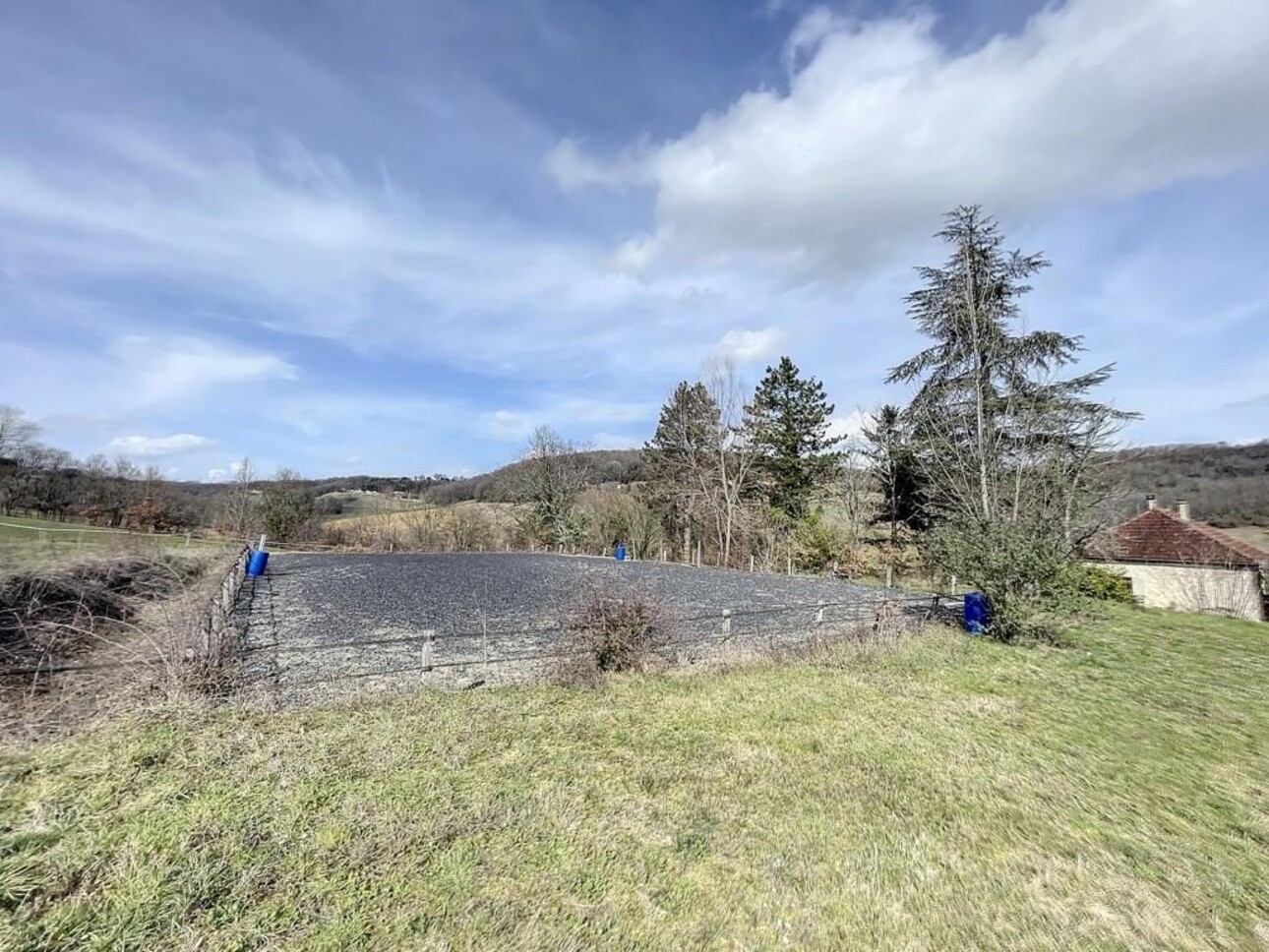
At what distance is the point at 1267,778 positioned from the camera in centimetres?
475

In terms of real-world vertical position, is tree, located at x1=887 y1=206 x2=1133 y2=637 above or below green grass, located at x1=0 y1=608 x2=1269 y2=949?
above

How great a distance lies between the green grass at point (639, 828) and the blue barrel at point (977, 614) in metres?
4.27

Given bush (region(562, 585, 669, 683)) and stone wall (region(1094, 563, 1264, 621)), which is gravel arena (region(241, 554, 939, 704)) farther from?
stone wall (region(1094, 563, 1264, 621))

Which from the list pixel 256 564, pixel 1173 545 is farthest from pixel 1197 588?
pixel 256 564

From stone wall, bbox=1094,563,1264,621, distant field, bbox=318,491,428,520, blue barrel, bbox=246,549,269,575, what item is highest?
distant field, bbox=318,491,428,520

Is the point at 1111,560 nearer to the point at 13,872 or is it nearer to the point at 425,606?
the point at 425,606

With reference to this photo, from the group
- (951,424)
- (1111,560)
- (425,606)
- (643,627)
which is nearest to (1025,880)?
(643,627)

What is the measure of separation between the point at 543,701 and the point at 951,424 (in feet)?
56.3

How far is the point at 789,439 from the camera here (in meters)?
30.0

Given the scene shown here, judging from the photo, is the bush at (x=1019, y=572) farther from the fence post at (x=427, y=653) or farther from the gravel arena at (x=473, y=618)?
the fence post at (x=427, y=653)

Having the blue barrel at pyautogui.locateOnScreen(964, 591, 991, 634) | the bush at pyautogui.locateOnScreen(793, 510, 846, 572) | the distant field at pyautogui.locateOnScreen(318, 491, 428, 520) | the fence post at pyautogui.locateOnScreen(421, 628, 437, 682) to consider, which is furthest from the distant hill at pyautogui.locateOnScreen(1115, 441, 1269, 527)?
the distant field at pyautogui.locateOnScreen(318, 491, 428, 520)

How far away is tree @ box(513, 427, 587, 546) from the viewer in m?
34.6

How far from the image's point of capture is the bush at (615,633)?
756 cm

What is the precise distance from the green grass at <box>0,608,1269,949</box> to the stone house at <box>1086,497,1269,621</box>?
15980 mm
